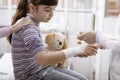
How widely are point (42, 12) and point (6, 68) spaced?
0.84 metres

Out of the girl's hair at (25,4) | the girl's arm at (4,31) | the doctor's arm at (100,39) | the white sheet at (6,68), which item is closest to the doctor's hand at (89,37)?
the doctor's arm at (100,39)

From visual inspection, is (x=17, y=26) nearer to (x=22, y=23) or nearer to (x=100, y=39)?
(x=22, y=23)

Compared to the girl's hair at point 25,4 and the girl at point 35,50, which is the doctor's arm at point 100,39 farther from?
the girl's hair at point 25,4

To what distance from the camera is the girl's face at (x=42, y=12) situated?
1.53 metres

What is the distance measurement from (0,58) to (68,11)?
133 cm

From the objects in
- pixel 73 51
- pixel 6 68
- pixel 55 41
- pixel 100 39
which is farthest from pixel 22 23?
pixel 6 68

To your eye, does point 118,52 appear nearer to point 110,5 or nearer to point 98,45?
point 98,45

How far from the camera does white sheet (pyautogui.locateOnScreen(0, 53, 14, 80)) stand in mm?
1947

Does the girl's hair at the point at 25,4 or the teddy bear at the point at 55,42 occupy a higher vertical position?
the girl's hair at the point at 25,4

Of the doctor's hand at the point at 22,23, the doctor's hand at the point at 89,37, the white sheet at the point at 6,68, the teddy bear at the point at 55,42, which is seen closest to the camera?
the doctor's hand at the point at 22,23

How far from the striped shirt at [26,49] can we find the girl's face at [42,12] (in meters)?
0.03

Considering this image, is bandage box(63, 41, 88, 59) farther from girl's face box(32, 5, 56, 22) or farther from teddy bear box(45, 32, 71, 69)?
teddy bear box(45, 32, 71, 69)

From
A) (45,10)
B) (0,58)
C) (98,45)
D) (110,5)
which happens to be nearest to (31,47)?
(45,10)

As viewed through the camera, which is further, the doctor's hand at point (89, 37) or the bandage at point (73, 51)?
the doctor's hand at point (89, 37)
